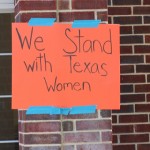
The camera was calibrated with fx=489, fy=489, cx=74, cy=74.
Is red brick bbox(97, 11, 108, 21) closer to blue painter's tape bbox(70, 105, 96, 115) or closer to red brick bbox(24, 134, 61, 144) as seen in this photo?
blue painter's tape bbox(70, 105, 96, 115)

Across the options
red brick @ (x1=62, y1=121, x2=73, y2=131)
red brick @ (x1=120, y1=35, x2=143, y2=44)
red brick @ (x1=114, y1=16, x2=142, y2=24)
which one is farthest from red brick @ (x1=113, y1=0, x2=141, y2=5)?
red brick @ (x1=62, y1=121, x2=73, y2=131)

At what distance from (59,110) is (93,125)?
0.86ft

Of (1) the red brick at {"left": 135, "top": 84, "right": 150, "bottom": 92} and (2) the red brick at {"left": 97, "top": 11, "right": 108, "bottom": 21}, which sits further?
(1) the red brick at {"left": 135, "top": 84, "right": 150, "bottom": 92}

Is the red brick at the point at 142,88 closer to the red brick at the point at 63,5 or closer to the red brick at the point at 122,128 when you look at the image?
the red brick at the point at 122,128

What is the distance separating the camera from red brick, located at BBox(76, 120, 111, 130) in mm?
3158

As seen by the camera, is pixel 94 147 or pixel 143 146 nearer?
pixel 94 147

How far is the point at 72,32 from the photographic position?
3043 millimetres

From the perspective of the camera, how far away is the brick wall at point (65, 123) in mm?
3129

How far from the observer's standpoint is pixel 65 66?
3033mm

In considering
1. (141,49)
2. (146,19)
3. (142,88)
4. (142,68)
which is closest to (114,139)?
(142,88)

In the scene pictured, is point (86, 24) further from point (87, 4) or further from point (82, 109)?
point (82, 109)

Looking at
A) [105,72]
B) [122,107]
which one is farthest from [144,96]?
[105,72]

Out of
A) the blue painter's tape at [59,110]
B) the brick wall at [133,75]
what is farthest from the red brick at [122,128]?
the blue painter's tape at [59,110]

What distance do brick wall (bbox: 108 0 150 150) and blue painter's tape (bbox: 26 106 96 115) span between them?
739mm
